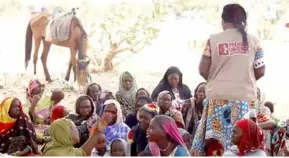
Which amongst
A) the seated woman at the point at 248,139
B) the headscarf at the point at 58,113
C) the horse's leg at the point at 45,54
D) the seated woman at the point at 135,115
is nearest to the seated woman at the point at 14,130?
the headscarf at the point at 58,113

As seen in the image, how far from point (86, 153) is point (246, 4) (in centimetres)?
457

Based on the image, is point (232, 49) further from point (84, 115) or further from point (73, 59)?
point (73, 59)

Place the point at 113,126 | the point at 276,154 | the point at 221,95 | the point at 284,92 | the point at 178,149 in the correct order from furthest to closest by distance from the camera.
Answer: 1. the point at 284,92
2. the point at 276,154
3. the point at 113,126
4. the point at 221,95
5. the point at 178,149

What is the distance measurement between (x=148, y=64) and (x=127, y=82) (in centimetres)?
149

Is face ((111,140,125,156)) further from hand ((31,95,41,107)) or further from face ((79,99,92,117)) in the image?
hand ((31,95,41,107))

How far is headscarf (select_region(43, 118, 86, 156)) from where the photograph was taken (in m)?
4.17

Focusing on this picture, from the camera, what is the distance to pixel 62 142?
13.8ft

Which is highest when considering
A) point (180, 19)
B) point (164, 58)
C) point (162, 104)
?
point (180, 19)

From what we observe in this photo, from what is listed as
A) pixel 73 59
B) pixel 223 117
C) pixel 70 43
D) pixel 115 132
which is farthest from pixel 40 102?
pixel 223 117

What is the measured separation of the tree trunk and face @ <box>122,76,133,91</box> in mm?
1547

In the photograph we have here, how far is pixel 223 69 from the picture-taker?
432 cm

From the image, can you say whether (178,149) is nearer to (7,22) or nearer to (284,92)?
(284,92)

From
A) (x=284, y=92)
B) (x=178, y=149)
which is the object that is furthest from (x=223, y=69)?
(x=284, y=92)

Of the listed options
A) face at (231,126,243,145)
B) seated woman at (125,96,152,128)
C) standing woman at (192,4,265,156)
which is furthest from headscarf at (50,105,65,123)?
face at (231,126,243,145)
